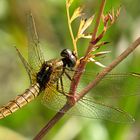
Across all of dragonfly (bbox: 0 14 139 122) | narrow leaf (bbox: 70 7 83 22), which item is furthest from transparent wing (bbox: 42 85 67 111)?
narrow leaf (bbox: 70 7 83 22)

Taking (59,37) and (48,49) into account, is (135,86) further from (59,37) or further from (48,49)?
(59,37)

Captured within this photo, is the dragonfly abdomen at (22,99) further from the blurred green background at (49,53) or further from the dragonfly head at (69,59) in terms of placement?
the blurred green background at (49,53)

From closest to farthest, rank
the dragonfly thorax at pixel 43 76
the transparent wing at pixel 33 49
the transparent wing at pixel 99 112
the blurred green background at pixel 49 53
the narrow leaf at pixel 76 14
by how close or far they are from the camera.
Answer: the narrow leaf at pixel 76 14
the transparent wing at pixel 99 112
the dragonfly thorax at pixel 43 76
the transparent wing at pixel 33 49
the blurred green background at pixel 49 53

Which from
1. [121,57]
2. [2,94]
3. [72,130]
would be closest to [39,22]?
[2,94]

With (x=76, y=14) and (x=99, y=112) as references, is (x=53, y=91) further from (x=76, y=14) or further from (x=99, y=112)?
(x=76, y=14)

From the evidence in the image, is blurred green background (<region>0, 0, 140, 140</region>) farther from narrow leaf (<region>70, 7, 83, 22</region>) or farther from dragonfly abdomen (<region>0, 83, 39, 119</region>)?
narrow leaf (<region>70, 7, 83, 22</region>)

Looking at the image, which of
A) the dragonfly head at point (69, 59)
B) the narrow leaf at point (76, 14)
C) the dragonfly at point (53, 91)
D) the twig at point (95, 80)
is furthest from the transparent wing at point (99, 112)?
the narrow leaf at point (76, 14)

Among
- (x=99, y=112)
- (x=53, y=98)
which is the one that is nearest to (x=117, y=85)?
(x=99, y=112)

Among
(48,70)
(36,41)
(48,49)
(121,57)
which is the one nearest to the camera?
(121,57)
